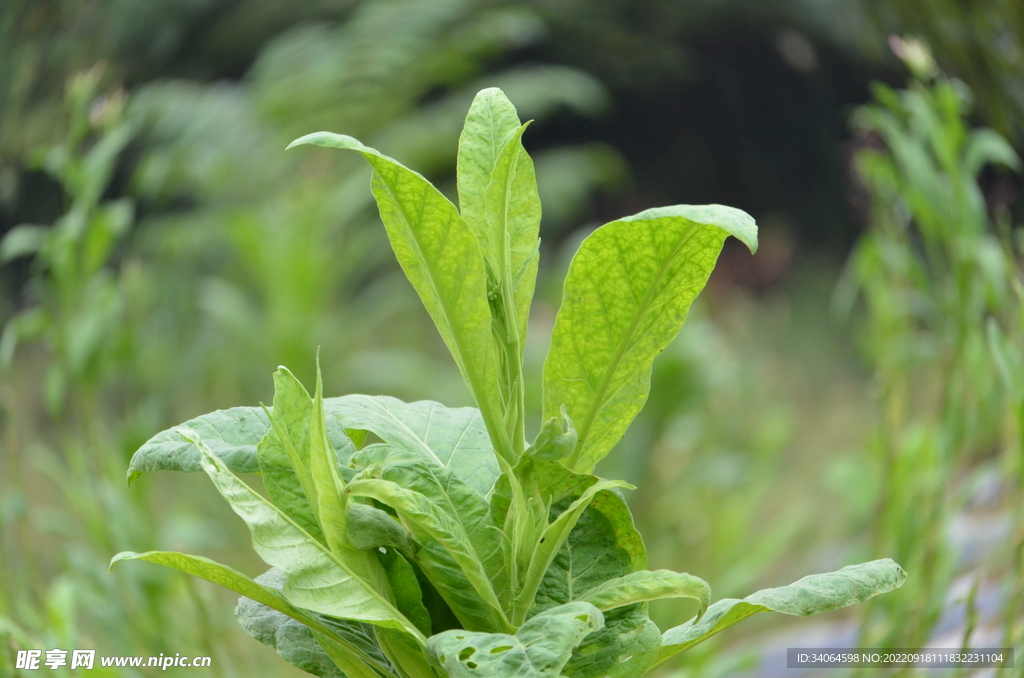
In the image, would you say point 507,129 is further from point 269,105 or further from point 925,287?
point 269,105

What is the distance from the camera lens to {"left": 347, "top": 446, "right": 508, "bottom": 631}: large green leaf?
26 centimetres

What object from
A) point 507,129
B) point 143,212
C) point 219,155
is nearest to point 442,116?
point 219,155

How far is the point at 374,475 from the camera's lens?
0.91 ft

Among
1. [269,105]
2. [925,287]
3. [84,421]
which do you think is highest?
[269,105]

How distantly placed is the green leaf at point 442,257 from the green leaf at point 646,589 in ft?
0.24

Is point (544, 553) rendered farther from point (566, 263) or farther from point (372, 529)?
point (566, 263)

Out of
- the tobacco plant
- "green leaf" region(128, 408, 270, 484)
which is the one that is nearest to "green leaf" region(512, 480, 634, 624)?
the tobacco plant

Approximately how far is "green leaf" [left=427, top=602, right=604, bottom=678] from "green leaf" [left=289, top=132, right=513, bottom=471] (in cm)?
7

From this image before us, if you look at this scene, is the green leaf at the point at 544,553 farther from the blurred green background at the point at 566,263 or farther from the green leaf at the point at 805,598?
the blurred green background at the point at 566,263

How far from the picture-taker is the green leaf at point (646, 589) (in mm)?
271

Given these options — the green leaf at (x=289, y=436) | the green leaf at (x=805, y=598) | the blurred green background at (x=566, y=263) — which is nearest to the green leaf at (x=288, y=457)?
the green leaf at (x=289, y=436)

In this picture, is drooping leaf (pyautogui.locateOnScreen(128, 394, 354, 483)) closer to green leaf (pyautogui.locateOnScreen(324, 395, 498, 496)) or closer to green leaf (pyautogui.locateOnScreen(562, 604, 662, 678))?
green leaf (pyautogui.locateOnScreen(324, 395, 498, 496))

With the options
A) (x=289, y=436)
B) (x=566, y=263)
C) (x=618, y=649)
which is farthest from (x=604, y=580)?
(x=566, y=263)

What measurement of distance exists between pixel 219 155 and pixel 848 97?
5.22ft
